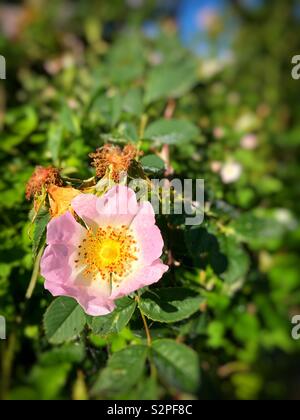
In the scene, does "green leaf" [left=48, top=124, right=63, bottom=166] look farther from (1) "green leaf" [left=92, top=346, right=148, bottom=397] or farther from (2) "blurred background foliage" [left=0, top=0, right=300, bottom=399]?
(1) "green leaf" [left=92, top=346, right=148, bottom=397]

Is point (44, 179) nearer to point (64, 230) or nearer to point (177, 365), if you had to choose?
point (64, 230)

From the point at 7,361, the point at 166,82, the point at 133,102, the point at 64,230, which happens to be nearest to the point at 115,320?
the point at 64,230

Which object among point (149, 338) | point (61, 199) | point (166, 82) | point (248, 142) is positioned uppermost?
point (166, 82)

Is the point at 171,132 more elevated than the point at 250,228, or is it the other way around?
the point at 171,132

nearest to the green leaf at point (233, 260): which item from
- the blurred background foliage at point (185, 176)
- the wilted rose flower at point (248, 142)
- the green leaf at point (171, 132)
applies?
the blurred background foliage at point (185, 176)

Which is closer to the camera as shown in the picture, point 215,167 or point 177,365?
point 177,365

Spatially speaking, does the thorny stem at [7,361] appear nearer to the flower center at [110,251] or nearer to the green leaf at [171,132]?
the flower center at [110,251]

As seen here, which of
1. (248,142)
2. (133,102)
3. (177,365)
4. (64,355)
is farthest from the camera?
(248,142)

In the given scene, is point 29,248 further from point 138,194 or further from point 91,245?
point 138,194
